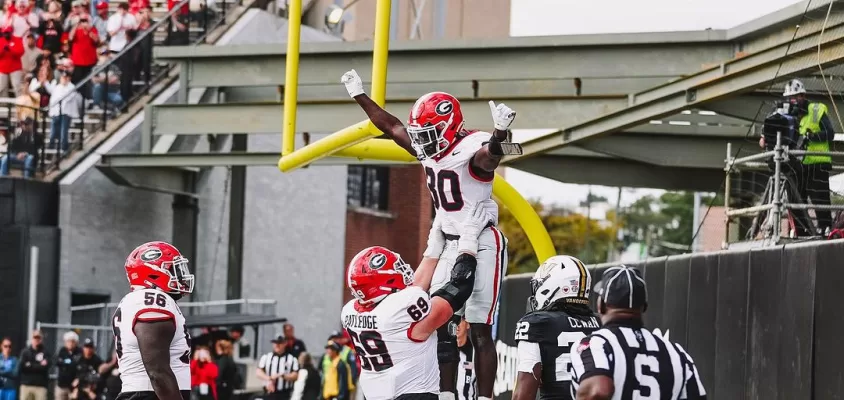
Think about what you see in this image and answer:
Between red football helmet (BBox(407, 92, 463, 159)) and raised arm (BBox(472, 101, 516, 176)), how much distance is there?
0.77ft

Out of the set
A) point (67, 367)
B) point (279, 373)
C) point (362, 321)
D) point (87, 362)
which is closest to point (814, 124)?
point (362, 321)

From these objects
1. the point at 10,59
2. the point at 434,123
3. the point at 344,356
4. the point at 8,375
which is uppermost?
the point at 10,59

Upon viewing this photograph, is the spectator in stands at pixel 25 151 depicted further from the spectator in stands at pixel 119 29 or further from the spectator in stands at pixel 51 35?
the spectator in stands at pixel 119 29

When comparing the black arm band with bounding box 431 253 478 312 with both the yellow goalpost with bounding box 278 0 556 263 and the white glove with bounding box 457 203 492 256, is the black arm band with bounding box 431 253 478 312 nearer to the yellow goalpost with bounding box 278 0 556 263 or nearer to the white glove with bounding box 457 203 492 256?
the white glove with bounding box 457 203 492 256

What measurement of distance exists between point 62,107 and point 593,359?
80.9ft

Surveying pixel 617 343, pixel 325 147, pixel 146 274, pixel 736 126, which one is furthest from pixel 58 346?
pixel 617 343

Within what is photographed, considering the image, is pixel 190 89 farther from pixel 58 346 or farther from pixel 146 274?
pixel 146 274

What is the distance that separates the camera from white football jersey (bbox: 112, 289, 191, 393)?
9188mm

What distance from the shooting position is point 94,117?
103ft

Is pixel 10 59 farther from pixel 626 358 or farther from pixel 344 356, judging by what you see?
pixel 626 358

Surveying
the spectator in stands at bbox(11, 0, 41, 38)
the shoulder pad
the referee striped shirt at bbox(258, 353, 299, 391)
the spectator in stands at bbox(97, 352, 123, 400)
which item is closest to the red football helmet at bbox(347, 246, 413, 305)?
the shoulder pad

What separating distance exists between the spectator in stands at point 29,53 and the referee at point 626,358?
2508 centimetres

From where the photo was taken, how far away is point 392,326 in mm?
8414

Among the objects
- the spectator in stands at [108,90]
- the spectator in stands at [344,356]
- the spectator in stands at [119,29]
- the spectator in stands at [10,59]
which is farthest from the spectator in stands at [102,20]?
the spectator in stands at [344,356]
